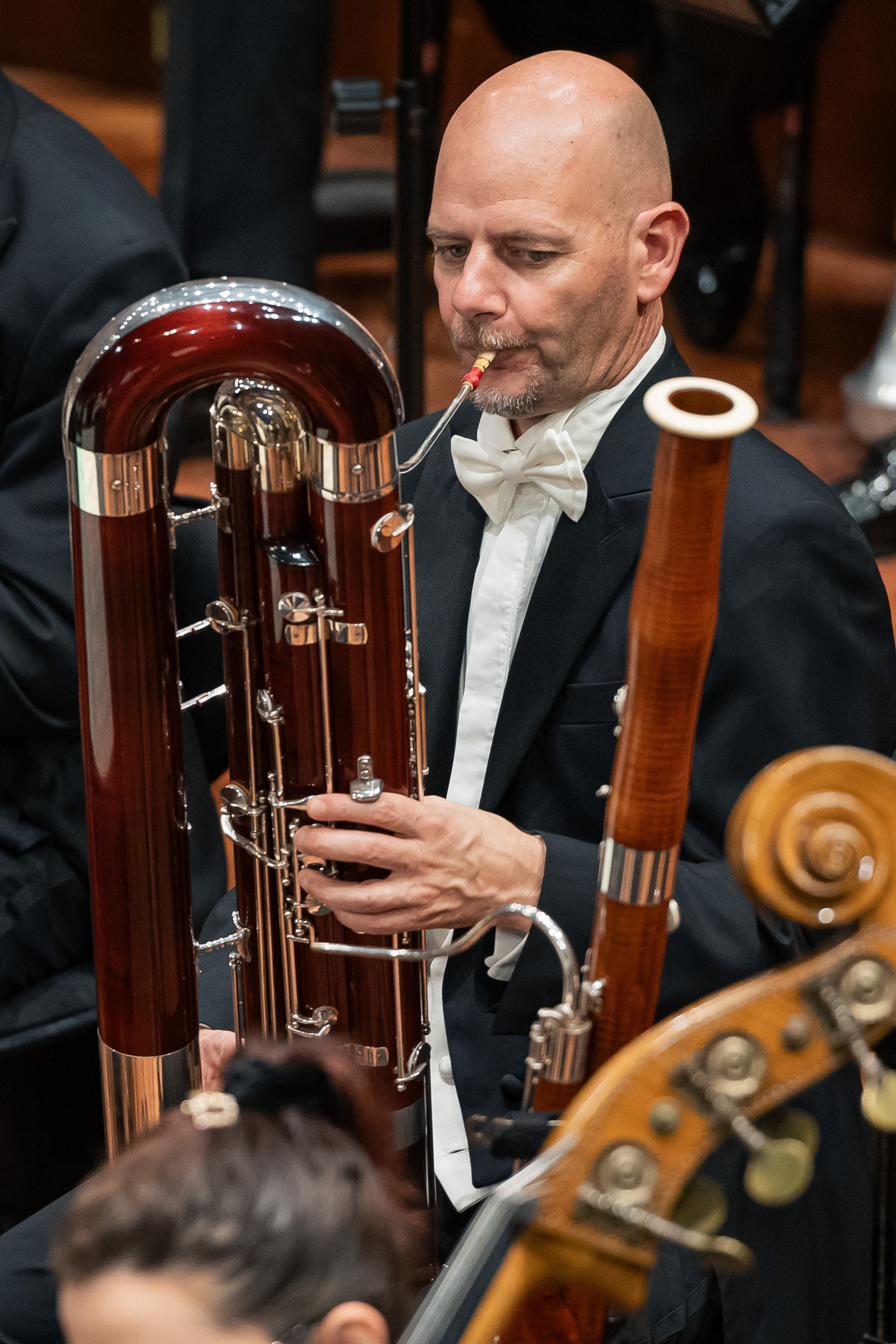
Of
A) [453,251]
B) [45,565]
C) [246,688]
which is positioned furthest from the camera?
[45,565]

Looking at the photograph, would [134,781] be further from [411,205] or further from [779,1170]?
[411,205]

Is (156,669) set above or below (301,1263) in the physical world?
above

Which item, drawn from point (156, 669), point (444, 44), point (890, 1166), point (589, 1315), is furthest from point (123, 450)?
point (444, 44)

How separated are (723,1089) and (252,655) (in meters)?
0.48

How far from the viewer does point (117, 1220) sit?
0.85 m

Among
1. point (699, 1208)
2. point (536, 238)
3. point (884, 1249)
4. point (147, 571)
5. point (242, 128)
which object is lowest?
point (884, 1249)

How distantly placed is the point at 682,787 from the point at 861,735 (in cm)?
41

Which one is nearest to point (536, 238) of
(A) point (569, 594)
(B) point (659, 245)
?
(B) point (659, 245)

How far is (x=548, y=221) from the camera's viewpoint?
1275 millimetres

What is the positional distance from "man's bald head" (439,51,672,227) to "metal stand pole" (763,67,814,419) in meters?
2.35

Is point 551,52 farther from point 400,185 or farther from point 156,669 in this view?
point 400,185

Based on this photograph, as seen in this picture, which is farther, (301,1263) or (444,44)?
(444,44)

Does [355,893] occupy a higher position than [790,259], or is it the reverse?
[355,893]

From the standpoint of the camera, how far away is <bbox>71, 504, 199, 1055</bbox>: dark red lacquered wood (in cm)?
Answer: 107
